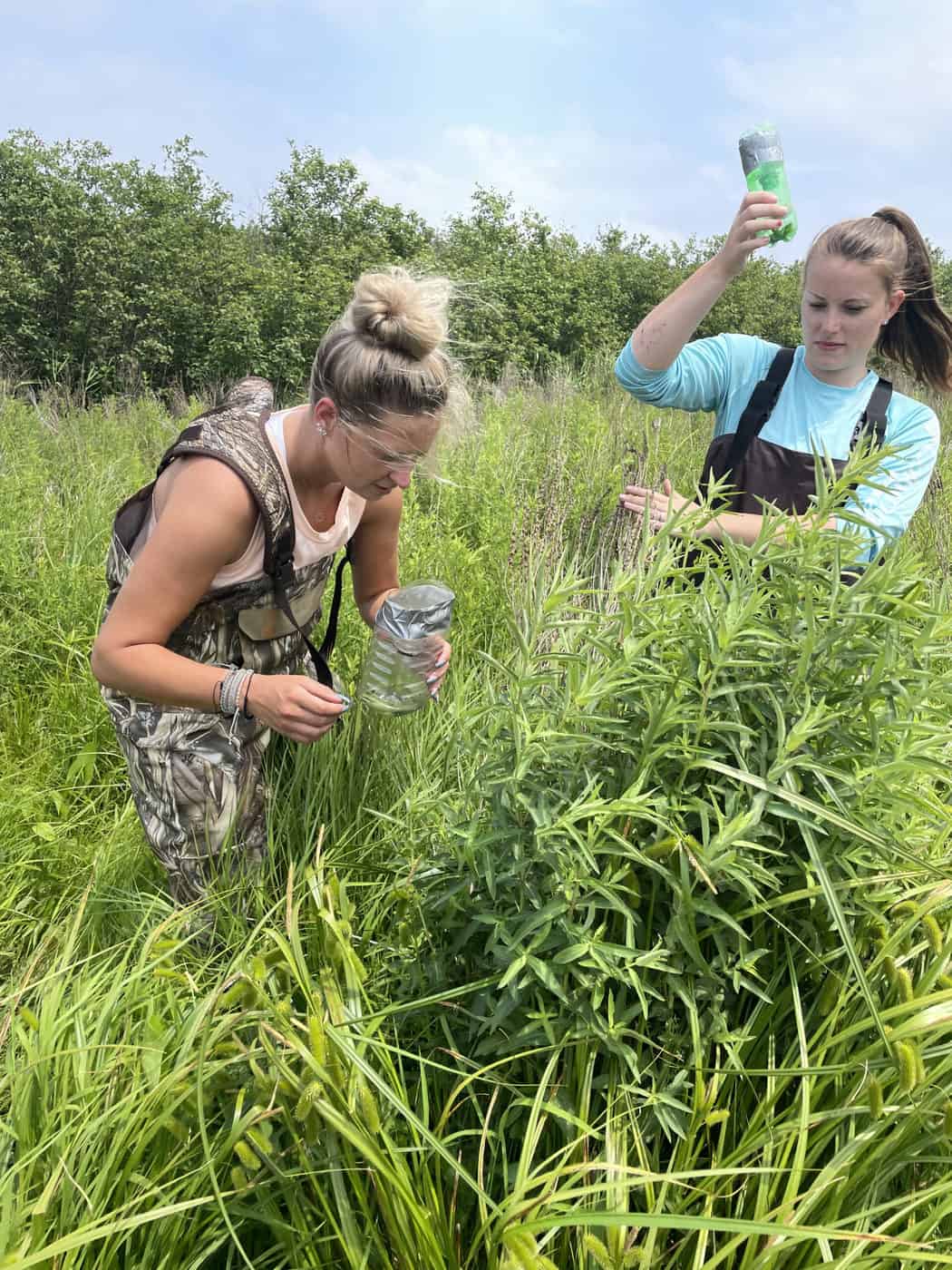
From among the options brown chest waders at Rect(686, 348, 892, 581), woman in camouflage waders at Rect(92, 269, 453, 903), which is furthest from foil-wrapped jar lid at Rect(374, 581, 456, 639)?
brown chest waders at Rect(686, 348, 892, 581)

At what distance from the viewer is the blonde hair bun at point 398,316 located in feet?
5.54

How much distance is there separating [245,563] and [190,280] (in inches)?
547

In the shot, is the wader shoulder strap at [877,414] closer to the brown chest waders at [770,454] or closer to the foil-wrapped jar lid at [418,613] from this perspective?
the brown chest waders at [770,454]

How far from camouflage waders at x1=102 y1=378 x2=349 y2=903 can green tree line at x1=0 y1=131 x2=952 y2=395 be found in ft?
36.4

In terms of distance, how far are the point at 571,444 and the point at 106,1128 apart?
4814 mm

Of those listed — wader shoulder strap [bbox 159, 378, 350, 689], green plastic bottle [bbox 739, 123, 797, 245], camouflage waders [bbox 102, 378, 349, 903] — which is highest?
green plastic bottle [bbox 739, 123, 797, 245]

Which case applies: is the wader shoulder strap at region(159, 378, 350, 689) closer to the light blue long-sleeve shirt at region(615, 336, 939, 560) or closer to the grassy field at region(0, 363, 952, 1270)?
the grassy field at region(0, 363, 952, 1270)

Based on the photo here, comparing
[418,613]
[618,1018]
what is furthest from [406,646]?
[618,1018]

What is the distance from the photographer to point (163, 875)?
205 cm

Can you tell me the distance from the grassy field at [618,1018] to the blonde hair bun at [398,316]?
0.78 metres

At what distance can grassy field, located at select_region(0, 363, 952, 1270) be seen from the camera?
102cm

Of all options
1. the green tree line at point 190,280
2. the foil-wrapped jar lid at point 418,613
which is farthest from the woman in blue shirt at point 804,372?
the green tree line at point 190,280

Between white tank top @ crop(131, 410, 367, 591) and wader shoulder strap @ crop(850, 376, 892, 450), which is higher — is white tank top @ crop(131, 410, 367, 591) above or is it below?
below

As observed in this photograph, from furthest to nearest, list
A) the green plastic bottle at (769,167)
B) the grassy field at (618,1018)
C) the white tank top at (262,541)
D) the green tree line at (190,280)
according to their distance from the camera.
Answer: the green tree line at (190,280) → the green plastic bottle at (769,167) → the white tank top at (262,541) → the grassy field at (618,1018)
